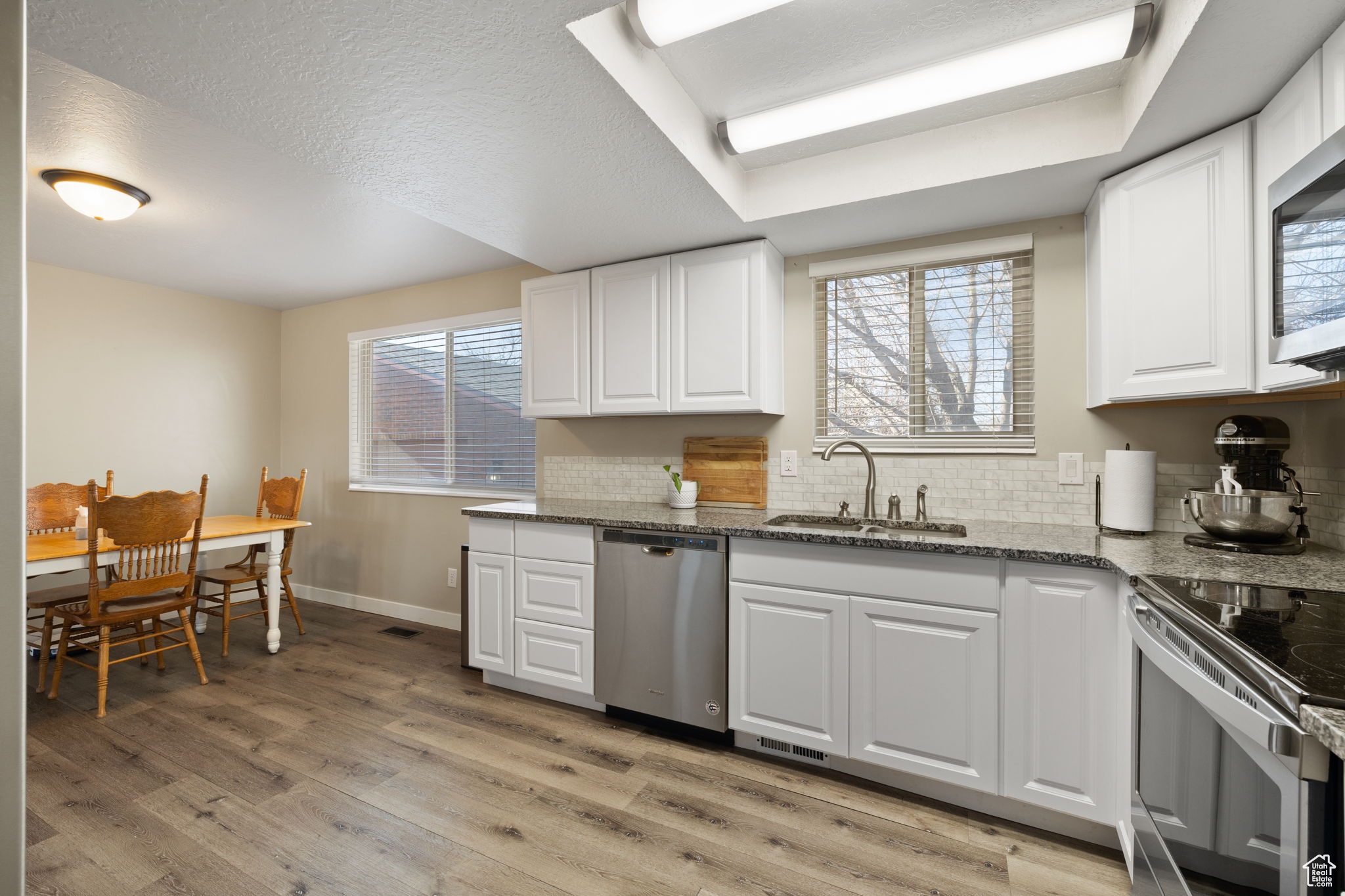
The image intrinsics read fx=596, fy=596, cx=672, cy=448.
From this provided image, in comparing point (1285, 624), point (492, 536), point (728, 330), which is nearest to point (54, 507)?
point (492, 536)

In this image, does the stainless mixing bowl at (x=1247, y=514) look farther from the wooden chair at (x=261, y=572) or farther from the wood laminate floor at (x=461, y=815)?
the wooden chair at (x=261, y=572)

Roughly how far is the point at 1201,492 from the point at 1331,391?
0.42 meters

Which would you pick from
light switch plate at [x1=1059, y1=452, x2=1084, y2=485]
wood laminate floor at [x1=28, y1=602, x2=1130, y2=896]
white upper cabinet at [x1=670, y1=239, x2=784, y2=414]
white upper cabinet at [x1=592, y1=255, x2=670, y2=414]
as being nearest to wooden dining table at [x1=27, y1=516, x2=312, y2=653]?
wood laminate floor at [x1=28, y1=602, x2=1130, y2=896]

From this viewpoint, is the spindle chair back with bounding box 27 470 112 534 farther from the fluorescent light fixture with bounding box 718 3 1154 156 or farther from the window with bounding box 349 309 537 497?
the fluorescent light fixture with bounding box 718 3 1154 156

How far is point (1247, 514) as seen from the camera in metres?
1.72

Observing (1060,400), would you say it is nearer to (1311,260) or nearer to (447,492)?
(1311,260)

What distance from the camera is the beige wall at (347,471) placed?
4.05m

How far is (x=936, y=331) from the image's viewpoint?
2.59 meters

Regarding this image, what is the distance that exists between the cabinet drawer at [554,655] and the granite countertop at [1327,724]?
7.39 ft

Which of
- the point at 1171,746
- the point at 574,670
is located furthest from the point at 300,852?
the point at 1171,746

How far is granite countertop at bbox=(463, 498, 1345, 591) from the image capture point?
1479mm

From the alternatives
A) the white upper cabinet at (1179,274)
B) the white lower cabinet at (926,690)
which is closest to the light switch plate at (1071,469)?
the white upper cabinet at (1179,274)

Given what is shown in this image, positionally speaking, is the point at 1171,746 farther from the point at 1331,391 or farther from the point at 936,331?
the point at 936,331

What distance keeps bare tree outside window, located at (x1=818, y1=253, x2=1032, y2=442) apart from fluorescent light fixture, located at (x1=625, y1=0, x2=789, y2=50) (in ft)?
4.77
